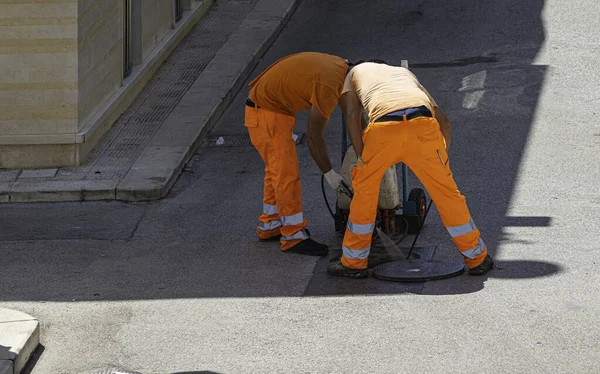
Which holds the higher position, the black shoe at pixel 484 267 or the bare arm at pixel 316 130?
the bare arm at pixel 316 130

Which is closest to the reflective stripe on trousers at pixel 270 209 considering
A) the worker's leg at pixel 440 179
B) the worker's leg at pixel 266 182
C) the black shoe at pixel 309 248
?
the worker's leg at pixel 266 182

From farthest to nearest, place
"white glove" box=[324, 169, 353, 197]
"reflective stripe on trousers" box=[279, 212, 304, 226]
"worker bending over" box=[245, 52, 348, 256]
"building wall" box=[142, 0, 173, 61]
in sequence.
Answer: "building wall" box=[142, 0, 173, 61] < "reflective stripe on trousers" box=[279, 212, 304, 226] < "white glove" box=[324, 169, 353, 197] < "worker bending over" box=[245, 52, 348, 256]

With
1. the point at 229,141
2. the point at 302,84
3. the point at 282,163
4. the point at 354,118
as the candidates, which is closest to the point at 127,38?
the point at 229,141

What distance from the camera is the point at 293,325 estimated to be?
299 inches

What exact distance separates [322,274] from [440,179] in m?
1.29

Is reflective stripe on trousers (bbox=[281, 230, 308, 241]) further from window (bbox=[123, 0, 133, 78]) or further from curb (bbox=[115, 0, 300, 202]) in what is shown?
window (bbox=[123, 0, 133, 78])

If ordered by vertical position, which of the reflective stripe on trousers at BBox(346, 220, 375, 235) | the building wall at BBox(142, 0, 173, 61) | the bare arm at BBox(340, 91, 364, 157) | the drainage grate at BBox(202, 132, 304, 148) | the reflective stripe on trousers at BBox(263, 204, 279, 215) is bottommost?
the drainage grate at BBox(202, 132, 304, 148)

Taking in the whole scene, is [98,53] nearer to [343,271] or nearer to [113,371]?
[343,271]

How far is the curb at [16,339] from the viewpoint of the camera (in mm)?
6887

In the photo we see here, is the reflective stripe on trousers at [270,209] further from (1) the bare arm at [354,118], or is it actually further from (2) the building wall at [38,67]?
(2) the building wall at [38,67]

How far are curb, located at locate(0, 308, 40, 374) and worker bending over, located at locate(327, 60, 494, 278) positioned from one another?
240cm

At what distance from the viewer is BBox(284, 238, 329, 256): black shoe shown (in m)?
9.15

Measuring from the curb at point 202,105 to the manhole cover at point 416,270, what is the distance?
3.46m

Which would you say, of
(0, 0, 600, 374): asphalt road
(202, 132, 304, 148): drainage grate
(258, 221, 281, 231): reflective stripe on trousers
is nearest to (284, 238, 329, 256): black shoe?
(0, 0, 600, 374): asphalt road
